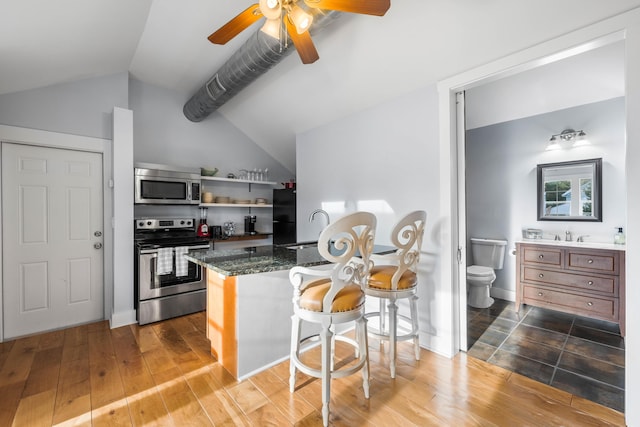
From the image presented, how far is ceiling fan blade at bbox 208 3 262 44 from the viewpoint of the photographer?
1541 millimetres

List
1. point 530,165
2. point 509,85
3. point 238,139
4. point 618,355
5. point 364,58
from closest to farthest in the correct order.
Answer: point 618,355
point 364,58
point 509,85
point 530,165
point 238,139

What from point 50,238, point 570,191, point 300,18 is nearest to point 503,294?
point 570,191

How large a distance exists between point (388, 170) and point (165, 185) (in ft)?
8.90

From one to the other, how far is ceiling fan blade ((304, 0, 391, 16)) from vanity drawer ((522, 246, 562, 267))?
304cm

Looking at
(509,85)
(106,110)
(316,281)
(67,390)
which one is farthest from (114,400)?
(509,85)

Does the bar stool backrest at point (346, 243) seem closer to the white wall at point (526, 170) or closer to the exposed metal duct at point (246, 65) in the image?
the exposed metal duct at point (246, 65)

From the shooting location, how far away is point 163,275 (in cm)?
319

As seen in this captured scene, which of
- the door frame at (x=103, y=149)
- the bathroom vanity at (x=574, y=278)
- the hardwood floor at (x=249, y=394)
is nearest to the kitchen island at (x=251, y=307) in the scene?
the hardwood floor at (x=249, y=394)

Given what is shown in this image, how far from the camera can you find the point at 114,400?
1.81m

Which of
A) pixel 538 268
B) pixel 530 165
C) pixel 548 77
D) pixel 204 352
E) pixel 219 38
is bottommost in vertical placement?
pixel 204 352

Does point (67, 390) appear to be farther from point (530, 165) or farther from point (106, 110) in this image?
point (530, 165)

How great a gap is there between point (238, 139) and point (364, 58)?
8.96 ft

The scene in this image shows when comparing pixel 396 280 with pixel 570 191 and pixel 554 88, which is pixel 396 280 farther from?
pixel 554 88

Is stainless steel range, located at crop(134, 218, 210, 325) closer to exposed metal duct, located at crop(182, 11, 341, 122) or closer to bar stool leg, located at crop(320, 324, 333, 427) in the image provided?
exposed metal duct, located at crop(182, 11, 341, 122)
